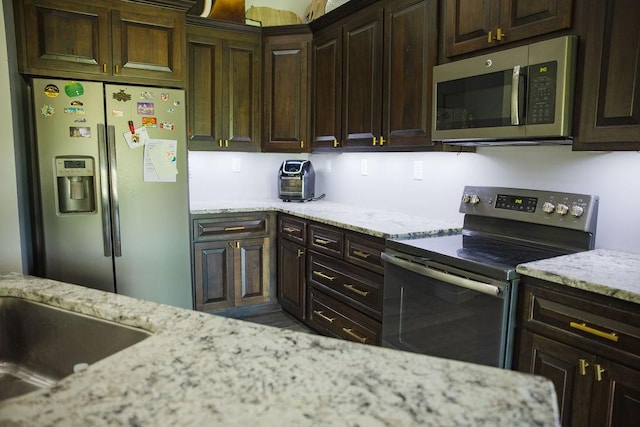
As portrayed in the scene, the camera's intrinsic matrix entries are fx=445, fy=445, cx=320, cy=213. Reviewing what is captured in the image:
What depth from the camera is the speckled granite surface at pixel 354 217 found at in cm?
243

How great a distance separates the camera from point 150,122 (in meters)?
2.79

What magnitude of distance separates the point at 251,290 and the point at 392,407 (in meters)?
2.92

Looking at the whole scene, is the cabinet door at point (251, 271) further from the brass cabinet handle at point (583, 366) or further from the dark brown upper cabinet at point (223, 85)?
the brass cabinet handle at point (583, 366)

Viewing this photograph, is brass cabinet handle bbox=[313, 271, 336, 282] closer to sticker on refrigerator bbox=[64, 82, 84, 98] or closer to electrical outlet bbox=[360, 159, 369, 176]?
electrical outlet bbox=[360, 159, 369, 176]

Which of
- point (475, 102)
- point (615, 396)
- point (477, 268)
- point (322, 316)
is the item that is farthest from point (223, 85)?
point (615, 396)

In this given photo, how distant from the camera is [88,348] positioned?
3.38 feet

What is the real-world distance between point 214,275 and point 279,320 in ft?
2.02

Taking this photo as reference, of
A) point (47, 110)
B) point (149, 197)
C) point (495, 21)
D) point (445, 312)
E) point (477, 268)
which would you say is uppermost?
point (495, 21)

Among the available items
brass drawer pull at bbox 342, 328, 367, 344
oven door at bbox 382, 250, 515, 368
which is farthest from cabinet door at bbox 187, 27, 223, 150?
oven door at bbox 382, 250, 515, 368

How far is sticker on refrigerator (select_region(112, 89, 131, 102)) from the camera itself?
8.83ft

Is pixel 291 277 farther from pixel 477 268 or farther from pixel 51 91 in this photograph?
pixel 51 91

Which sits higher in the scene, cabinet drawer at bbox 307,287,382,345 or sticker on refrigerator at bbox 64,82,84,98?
sticker on refrigerator at bbox 64,82,84,98

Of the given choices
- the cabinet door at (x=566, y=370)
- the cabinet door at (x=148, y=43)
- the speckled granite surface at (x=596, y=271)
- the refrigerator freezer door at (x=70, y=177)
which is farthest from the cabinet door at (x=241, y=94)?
the cabinet door at (x=566, y=370)

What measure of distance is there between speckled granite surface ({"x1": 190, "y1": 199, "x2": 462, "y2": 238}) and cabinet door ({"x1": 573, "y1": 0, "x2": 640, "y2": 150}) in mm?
920
